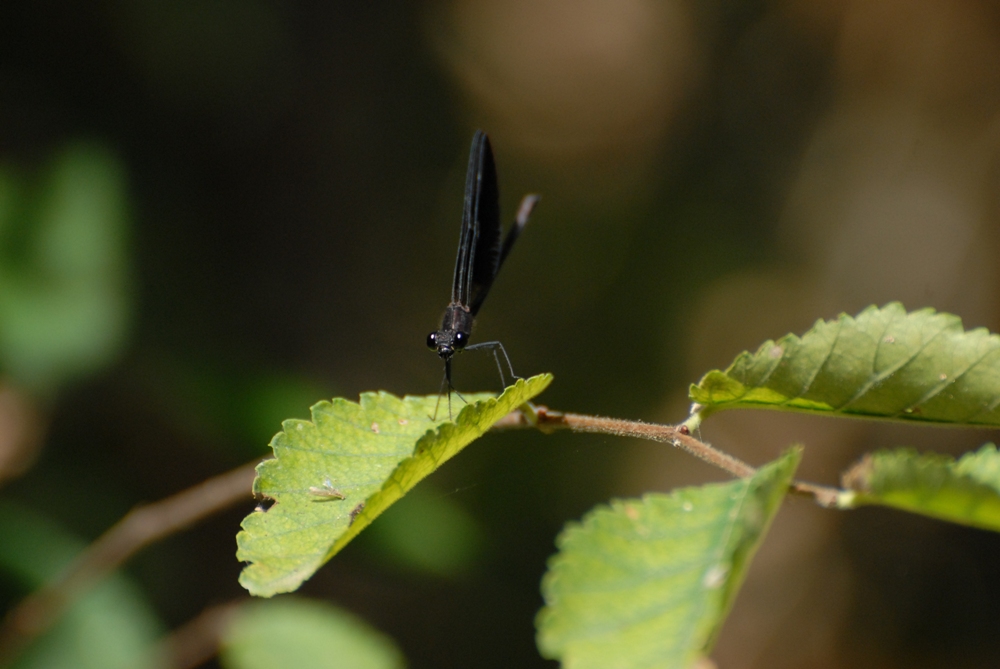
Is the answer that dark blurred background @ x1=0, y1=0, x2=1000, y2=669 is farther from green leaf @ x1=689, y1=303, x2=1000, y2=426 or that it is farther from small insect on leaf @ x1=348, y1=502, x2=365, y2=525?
green leaf @ x1=689, y1=303, x2=1000, y2=426

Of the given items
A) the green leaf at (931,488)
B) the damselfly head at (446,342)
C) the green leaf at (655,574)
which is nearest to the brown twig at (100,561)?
the damselfly head at (446,342)

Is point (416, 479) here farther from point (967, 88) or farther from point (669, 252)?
point (967, 88)

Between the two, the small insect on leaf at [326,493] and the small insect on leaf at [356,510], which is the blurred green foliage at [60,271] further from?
the small insect on leaf at [356,510]

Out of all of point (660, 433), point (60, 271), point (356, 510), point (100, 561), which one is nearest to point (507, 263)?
point (60, 271)

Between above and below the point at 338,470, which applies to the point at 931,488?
below

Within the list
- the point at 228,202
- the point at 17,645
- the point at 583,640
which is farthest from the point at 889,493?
the point at 228,202

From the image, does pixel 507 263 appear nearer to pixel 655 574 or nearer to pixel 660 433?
pixel 660 433
